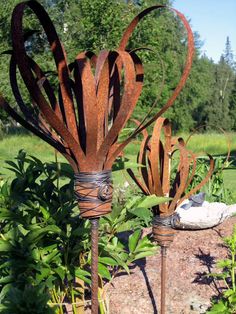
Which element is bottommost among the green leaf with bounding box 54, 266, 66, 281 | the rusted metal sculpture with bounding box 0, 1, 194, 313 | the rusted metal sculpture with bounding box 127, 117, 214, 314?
the green leaf with bounding box 54, 266, 66, 281

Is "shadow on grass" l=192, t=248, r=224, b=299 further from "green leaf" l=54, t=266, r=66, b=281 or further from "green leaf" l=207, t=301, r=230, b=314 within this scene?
"green leaf" l=54, t=266, r=66, b=281

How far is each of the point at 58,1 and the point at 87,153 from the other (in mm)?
32688

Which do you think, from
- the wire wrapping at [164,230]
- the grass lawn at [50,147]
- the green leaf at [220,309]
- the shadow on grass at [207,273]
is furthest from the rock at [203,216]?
the grass lawn at [50,147]

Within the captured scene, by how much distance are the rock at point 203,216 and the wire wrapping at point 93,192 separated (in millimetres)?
3053

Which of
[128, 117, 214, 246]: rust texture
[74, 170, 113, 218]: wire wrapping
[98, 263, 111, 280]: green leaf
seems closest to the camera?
[74, 170, 113, 218]: wire wrapping

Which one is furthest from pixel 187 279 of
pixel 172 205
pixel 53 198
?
pixel 53 198

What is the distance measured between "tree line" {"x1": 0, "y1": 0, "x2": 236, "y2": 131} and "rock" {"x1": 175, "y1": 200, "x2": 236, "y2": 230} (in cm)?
323

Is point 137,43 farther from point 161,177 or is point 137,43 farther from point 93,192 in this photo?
point 93,192

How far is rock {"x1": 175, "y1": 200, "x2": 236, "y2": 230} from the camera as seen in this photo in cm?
473

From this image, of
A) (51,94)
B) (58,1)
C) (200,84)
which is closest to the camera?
(51,94)

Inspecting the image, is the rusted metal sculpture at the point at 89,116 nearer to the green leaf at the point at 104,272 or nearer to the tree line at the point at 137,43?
the green leaf at the point at 104,272

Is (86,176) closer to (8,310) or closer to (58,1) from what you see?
(8,310)

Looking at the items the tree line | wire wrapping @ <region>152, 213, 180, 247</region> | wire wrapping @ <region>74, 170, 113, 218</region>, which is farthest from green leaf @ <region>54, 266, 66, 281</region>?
the tree line

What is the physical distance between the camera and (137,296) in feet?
10.8
